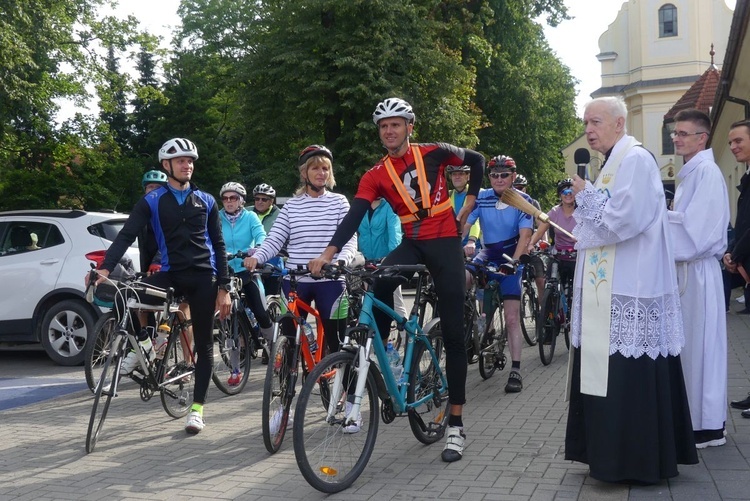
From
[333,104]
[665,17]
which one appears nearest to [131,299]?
[333,104]

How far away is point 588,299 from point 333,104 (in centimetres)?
2486

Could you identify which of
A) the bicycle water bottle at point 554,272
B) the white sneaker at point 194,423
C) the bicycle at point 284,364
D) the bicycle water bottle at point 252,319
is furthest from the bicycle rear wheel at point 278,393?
the bicycle water bottle at point 554,272

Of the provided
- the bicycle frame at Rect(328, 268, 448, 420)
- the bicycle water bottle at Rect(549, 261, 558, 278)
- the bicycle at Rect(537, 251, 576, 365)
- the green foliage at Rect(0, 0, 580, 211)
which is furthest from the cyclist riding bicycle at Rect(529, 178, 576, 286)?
the green foliage at Rect(0, 0, 580, 211)

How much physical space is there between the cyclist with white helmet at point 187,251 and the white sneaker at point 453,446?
2.02 meters

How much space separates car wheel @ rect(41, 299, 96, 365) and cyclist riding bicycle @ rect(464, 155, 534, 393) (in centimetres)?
470

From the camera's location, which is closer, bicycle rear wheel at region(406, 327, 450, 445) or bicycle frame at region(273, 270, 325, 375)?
bicycle rear wheel at region(406, 327, 450, 445)

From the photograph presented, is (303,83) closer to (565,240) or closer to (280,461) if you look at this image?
(565,240)

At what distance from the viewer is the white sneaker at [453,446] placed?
598 cm

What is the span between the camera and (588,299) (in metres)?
5.39

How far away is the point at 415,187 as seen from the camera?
612 centimetres

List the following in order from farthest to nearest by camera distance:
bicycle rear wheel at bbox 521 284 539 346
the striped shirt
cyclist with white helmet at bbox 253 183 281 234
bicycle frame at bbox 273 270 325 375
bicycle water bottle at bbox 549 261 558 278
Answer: cyclist with white helmet at bbox 253 183 281 234 → bicycle rear wheel at bbox 521 284 539 346 → bicycle water bottle at bbox 549 261 558 278 → the striped shirt → bicycle frame at bbox 273 270 325 375

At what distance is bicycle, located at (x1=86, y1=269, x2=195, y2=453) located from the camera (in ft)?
21.9

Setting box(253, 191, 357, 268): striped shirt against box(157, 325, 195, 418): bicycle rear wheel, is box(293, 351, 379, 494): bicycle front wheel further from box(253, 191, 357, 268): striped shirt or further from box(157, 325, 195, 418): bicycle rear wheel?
box(157, 325, 195, 418): bicycle rear wheel

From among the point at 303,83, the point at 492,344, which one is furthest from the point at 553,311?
the point at 303,83
